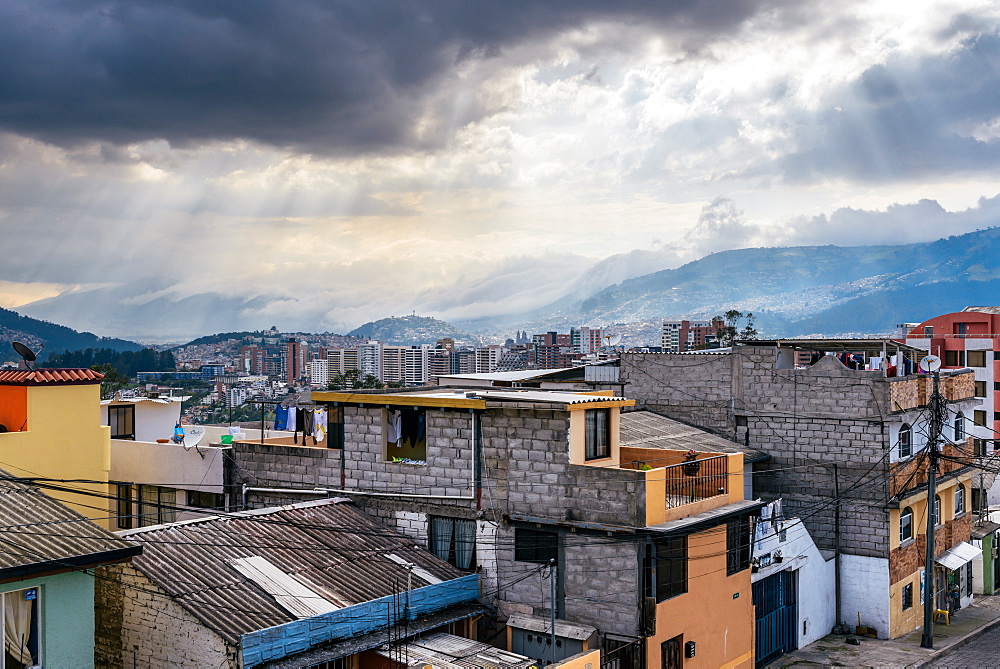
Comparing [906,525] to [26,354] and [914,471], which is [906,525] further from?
[26,354]

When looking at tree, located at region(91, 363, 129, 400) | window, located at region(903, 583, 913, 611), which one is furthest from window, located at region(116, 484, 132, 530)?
tree, located at region(91, 363, 129, 400)

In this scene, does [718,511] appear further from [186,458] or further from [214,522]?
[186,458]

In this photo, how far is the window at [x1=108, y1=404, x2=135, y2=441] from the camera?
31.2 metres

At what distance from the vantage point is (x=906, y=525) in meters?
30.7

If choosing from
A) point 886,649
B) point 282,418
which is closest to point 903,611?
point 886,649

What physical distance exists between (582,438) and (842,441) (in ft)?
41.9

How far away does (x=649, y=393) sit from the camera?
109 feet

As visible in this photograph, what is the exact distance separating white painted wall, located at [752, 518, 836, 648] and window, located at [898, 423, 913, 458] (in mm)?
4242

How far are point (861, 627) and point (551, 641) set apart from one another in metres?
14.5

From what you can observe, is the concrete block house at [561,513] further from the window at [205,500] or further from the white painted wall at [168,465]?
the white painted wall at [168,465]

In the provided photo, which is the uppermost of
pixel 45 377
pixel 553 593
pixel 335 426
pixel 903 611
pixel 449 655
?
pixel 45 377

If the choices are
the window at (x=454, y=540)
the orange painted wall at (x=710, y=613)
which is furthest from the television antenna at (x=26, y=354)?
the orange painted wall at (x=710, y=613)

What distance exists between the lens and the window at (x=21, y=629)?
1395 cm

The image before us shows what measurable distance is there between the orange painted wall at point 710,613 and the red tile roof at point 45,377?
47.4 feet
